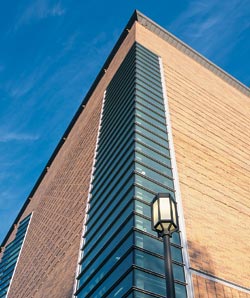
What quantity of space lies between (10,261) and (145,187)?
2339 centimetres

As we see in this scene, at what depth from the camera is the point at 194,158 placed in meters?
20.4

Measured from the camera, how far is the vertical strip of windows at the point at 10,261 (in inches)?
1281

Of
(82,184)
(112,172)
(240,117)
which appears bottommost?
(112,172)

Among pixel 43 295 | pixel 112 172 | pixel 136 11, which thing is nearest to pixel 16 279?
pixel 43 295

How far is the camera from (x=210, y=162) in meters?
21.0

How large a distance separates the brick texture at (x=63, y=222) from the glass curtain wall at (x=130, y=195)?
5.75ft

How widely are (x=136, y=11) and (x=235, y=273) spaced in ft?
81.1

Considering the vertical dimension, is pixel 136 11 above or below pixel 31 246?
above

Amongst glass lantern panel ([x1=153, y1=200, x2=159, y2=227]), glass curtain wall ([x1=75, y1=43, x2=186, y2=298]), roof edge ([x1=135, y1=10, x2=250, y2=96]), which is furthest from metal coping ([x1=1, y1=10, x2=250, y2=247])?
glass lantern panel ([x1=153, y1=200, x2=159, y2=227])

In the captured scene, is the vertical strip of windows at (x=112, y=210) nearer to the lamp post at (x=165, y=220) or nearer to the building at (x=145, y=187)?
the building at (x=145, y=187)

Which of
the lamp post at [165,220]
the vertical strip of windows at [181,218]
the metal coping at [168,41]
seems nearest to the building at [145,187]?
the vertical strip of windows at [181,218]

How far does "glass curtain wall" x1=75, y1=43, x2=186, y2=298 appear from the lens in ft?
44.3

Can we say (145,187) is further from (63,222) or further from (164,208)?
(164,208)

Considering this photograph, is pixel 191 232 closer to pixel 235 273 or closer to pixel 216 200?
pixel 235 273
